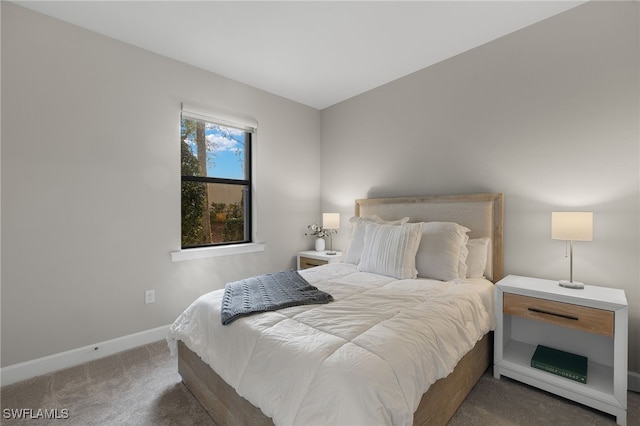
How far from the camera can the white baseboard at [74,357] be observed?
6.44 feet

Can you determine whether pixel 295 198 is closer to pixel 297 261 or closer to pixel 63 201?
pixel 297 261

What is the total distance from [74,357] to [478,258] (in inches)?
131

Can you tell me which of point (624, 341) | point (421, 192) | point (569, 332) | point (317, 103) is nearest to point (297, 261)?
point (421, 192)

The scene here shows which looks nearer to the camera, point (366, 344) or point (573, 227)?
point (366, 344)

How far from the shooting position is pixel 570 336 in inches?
82.0

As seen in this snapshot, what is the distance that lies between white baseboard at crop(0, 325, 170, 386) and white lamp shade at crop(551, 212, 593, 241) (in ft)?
10.9

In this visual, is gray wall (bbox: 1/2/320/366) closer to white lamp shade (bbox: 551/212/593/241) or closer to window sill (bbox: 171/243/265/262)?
window sill (bbox: 171/243/265/262)

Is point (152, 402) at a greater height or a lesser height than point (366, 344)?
lesser

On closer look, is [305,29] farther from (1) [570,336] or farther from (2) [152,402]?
(1) [570,336]

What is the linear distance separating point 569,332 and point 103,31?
14.2 feet

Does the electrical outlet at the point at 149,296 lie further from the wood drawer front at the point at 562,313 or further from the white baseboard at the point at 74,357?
the wood drawer front at the point at 562,313

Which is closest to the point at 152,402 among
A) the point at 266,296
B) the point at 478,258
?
the point at 266,296

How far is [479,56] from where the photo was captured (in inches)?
100.0

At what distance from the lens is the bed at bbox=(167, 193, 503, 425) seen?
103 centimetres
